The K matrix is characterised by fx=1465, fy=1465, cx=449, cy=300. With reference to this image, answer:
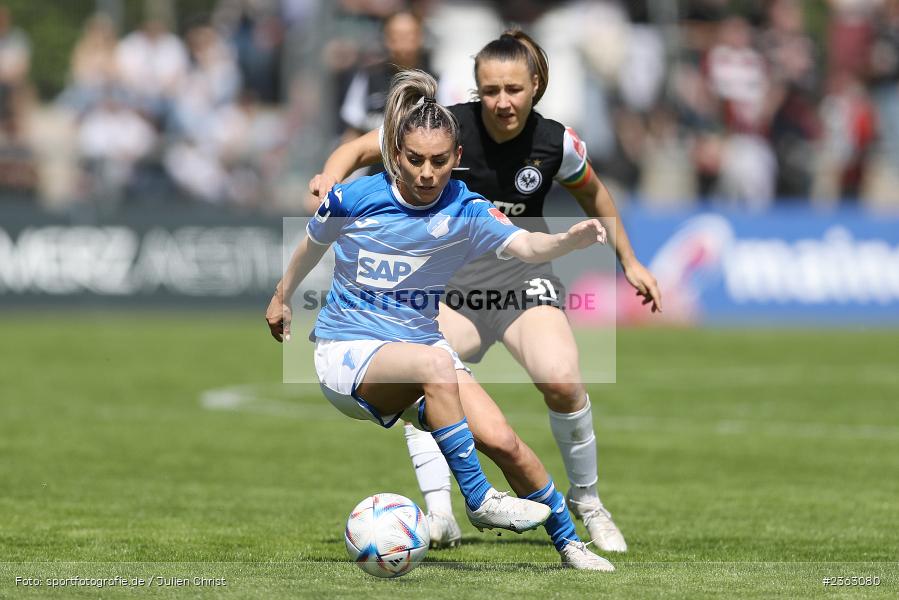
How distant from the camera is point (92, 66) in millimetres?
20156

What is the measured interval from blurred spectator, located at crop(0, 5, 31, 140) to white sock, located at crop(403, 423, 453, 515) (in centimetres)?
1433

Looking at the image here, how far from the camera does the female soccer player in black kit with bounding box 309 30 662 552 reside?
700 centimetres

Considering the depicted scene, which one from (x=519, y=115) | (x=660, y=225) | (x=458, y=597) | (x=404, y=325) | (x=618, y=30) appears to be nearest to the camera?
(x=458, y=597)

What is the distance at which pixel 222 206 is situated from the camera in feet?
66.6

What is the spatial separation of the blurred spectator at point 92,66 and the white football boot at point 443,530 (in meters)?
14.2

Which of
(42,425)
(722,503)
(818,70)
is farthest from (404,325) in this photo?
(818,70)

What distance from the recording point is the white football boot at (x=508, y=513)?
6.03 metres

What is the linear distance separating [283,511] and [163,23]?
14311 mm

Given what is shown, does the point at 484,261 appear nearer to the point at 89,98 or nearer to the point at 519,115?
the point at 519,115

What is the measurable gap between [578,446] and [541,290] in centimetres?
81

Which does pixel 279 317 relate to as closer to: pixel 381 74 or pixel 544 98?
pixel 381 74

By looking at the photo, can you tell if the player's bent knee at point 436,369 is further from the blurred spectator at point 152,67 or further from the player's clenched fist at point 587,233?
the blurred spectator at point 152,67

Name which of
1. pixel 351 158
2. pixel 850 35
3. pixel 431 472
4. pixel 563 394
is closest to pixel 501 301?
pixel 563 394

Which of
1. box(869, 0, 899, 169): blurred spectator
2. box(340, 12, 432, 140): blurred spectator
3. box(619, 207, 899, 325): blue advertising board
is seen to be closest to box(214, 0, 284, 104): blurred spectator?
box(619, 207, 899, 325): blue advertising board
